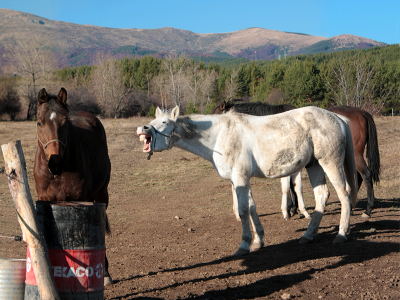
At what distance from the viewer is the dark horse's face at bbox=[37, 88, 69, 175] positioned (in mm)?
3584

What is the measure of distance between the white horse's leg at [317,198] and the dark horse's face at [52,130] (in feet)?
12.4

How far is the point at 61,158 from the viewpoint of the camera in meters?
3.64

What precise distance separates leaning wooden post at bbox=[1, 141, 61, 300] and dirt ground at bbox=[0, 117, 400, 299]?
1158 millimetres

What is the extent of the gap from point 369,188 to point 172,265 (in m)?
4.87

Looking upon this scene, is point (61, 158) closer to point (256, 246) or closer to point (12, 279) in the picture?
point (12, 279)

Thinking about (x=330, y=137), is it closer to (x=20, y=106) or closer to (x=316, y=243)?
(x=316, y=243)

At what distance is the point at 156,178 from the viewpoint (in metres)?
13.5

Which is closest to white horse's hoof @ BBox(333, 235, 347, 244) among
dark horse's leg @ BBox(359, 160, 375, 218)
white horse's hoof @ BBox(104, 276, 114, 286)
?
dark horse's leg @ BBox(359, 160, 375, 218)

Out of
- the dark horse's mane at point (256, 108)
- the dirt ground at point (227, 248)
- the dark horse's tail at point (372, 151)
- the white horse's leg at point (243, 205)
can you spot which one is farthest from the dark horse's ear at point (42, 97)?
the dark horse's tail at point (372, 151)

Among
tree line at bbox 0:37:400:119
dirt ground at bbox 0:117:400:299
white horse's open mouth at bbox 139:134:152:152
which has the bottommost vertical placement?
dirt ground at bbox 0:117:400:299

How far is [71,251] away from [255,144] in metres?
2.97

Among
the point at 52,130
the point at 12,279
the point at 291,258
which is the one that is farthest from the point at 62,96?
the point at 291,258

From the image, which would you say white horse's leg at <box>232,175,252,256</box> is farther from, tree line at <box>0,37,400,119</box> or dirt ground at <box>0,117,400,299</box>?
tree line at <box>0,37,400,119</box>

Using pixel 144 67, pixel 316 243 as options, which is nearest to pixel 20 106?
pixel 144 67
